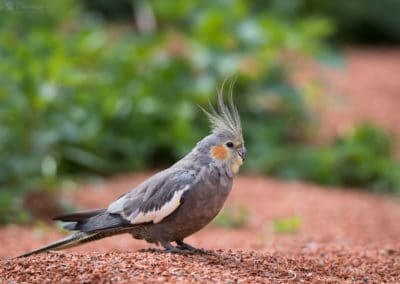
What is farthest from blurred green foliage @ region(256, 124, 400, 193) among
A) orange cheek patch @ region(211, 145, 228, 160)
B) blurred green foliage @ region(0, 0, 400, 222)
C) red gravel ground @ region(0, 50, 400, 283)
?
orange cheek patch @ region(211, 145, 228, 160)

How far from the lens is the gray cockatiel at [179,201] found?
4859 millimetres

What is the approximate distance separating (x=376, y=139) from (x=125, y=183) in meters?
3.10

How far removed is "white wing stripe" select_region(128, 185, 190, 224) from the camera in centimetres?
486

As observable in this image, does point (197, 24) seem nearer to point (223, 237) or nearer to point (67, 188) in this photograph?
point (67, 188)

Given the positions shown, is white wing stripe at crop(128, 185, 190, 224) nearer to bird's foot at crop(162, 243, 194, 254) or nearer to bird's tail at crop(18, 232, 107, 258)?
bird's foot at crop(162, 243, 194, 254)

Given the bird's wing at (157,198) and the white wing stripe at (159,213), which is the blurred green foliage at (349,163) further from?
the white wing stripe at (159,213)

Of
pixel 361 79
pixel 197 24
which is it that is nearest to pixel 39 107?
pixel 197 24

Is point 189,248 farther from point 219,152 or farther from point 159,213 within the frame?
point 219,152

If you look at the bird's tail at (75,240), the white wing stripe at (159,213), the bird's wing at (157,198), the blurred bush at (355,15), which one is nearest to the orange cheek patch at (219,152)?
the bird's wing at (157,198)

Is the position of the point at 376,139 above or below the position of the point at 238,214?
above

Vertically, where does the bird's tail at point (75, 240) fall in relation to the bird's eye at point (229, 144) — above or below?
below

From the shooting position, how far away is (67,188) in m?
8.12

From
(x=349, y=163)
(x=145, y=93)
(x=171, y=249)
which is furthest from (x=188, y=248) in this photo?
(x=349, y=163)

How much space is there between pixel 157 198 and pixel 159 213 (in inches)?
4.2
